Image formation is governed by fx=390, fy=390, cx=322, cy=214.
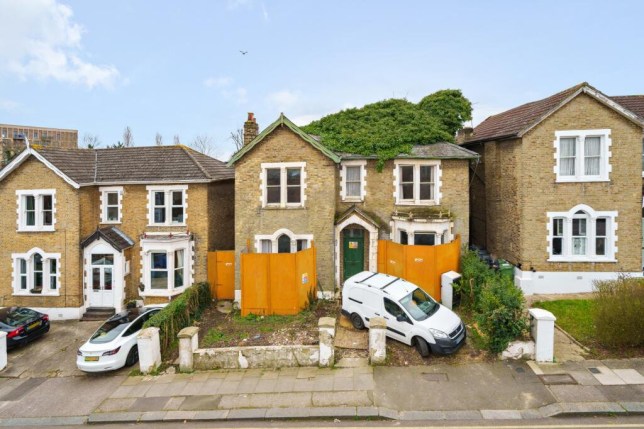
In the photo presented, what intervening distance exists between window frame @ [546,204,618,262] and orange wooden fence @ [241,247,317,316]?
11.6m

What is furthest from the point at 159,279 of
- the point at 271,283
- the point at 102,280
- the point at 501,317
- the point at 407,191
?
the point at 501,317

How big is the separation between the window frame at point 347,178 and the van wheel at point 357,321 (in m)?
6.85

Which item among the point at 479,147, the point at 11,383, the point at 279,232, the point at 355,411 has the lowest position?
the point at 11,383

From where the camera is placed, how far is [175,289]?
19562 mm

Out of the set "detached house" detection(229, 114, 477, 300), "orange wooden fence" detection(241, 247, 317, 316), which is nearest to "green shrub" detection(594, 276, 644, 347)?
"detached house" detection(229, 114, 477, 300)

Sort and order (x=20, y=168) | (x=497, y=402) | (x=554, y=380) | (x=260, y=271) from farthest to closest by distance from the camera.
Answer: (x=20, y=168)
(x=260, y=271)
(x=554, y=380)
(x=497, y=402)

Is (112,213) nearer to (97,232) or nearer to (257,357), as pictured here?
(97,232)

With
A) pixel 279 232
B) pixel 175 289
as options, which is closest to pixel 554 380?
pixel 279 232

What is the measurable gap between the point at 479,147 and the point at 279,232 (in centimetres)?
1293

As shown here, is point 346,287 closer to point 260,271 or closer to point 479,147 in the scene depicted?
point 260,271

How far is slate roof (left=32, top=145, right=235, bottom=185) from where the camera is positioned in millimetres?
19766

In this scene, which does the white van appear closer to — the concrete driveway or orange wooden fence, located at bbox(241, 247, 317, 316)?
orange wooden fence, located at bbox(241, 247, 317, 316)

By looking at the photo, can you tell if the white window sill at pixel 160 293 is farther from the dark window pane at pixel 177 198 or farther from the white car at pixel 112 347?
the white car at pixel 112 347

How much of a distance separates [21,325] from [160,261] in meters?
6.00
